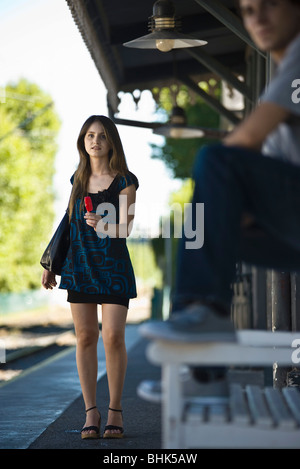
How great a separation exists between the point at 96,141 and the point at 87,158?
156 millimetres

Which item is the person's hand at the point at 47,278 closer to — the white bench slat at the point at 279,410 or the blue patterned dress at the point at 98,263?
the blue patterned dress at the point at 98,263

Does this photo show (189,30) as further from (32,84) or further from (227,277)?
(32,84)

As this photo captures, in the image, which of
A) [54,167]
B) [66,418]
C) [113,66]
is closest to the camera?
[66,418]

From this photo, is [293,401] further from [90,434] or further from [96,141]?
[96,141]

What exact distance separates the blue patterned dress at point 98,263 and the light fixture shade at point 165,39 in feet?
7.26

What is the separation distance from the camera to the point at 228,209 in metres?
2.33

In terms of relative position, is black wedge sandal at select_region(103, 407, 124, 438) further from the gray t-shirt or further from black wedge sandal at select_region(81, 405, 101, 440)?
the gray t-shirt

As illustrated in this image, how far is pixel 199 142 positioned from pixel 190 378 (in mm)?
24149

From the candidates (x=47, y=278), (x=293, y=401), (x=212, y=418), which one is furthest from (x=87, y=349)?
(x=212, y=418)

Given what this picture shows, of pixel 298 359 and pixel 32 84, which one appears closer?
pixel 298 359

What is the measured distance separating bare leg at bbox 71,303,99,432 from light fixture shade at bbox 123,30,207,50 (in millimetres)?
2656

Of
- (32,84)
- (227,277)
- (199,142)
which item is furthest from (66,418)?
(32,84)

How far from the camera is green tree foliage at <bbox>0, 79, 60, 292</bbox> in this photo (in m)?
30.8

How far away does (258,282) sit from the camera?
955 cm
